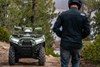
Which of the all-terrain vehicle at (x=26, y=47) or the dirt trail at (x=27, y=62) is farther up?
the all-terrain vehicle at (x=26, y=47)

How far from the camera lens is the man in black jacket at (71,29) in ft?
24.7

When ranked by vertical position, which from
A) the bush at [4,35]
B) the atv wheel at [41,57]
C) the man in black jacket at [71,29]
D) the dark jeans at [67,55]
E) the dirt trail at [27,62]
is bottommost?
the dirt trail at [27,62]

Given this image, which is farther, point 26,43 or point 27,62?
point 27,62

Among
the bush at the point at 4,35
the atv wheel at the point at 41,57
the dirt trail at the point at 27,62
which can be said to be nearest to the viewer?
the atv wheel at the point at 41,57

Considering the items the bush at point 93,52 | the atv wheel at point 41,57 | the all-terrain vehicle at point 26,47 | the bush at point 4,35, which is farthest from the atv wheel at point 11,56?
the bush at point 4,35

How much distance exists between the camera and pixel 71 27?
761cm

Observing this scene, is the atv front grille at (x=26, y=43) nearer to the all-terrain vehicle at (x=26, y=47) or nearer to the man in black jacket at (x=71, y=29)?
the all-terrain vehicle at (x=26, y=47)

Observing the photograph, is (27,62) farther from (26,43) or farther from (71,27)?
(71,27)

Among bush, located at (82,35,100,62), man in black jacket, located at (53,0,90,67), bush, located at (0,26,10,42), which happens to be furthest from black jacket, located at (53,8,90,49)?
bush, located at (0,26,10,42)

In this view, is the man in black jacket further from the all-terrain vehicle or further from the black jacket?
the all-terrain vehicle

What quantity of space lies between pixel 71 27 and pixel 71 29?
4cm

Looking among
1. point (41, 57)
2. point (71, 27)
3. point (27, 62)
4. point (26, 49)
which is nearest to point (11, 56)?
point (26, 49)

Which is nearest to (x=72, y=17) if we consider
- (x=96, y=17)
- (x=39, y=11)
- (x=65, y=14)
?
(x=65, y=14)

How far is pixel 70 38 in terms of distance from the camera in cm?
755
